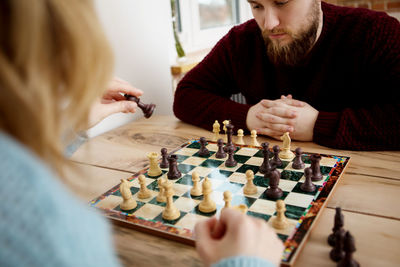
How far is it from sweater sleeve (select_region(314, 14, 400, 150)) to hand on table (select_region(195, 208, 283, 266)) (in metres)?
0.77

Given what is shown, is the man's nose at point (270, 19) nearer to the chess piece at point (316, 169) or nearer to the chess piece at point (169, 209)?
the chess piece at point (316, 169)

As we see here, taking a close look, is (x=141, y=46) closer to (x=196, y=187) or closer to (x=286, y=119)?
(x=286, y=119)

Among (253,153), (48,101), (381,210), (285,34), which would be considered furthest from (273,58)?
(48,101)

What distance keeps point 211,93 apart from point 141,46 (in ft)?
1.58

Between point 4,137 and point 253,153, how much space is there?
3.19ft

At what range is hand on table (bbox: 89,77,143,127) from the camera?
50.2 inches

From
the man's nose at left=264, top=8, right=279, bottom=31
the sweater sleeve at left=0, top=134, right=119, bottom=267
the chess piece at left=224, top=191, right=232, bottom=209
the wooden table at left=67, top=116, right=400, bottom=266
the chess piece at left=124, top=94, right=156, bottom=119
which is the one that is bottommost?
the wooden table at left=67, top=116, right=400, bottom=266

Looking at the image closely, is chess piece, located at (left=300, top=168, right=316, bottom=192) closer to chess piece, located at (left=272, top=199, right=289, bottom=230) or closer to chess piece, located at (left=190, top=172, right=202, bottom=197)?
chess piece, located at (left=272, top=199, right=289, bottom=230)

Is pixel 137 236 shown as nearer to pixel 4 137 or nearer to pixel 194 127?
pixel 4 137

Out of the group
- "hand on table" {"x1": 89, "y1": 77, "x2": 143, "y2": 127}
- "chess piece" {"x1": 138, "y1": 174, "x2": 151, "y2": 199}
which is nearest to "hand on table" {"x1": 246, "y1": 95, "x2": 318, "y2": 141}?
"hand on table" {"x1": 89, "y1": 77, "x2": 143, "y2": 127}

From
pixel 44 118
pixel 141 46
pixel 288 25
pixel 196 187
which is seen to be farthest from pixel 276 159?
pixel 141 46

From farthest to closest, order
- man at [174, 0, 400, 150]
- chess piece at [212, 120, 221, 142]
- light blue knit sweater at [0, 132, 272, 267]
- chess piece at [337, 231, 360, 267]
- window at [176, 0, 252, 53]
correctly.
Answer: window at [176, 0, 252, 53], chess piece at [212, 120, 221, 142], man at [174, 0, 400, 150], chess piece at [337, 231, 360, 267], light blue knit sweater at [0, 132, 272, 267]

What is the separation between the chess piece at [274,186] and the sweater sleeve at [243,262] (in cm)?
39

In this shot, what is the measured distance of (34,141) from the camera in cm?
51
